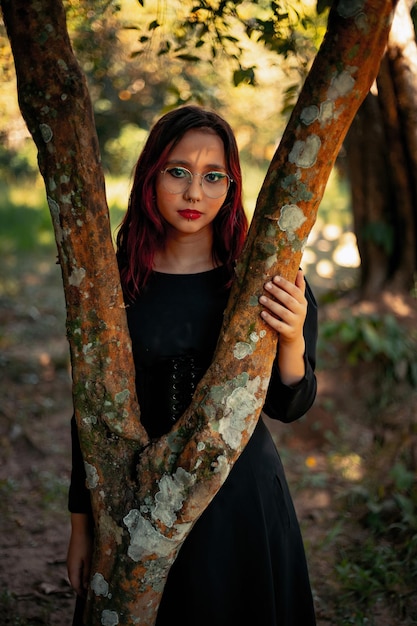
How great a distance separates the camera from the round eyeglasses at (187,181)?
184 centimetres

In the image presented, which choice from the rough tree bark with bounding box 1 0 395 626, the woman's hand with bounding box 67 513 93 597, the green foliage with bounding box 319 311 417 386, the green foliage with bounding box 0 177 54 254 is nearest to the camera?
the rough tree bark with bounding box 1 0 395 626

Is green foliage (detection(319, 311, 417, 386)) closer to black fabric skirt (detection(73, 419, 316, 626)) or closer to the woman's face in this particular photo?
black fabric skirt (detection(73, 419, 316, 626))

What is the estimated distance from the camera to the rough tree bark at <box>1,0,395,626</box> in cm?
144

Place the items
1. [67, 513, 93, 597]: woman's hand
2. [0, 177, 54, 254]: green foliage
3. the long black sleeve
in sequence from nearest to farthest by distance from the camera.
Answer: the long black sleeve < [67, 513, 93, 597]: woman's hand < [0, 177, 54, 254]: green foliage

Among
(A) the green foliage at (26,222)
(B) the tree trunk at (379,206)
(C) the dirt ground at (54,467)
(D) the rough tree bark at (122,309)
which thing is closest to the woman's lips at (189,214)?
(D) the rough tree bark at (122,309)

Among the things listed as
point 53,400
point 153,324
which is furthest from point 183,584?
point 53,400

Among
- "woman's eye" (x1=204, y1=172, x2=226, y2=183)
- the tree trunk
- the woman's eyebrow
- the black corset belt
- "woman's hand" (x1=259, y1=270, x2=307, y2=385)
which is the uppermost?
the tree trunk

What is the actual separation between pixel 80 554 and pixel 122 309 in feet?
2.75

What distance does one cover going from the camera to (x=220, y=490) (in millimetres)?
1836

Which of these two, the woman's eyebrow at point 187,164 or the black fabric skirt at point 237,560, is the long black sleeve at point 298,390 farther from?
the woman's eyebrow at point 187,164

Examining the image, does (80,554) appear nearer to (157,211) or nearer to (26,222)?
(157,211)

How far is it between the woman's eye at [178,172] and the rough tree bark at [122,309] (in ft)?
1.06

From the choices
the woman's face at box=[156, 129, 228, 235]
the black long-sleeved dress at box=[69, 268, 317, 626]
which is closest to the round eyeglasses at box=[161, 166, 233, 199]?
the woman's face at box=[156, 129, 228, 235]

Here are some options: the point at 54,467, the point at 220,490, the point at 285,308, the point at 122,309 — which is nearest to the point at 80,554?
the point at 220,490
